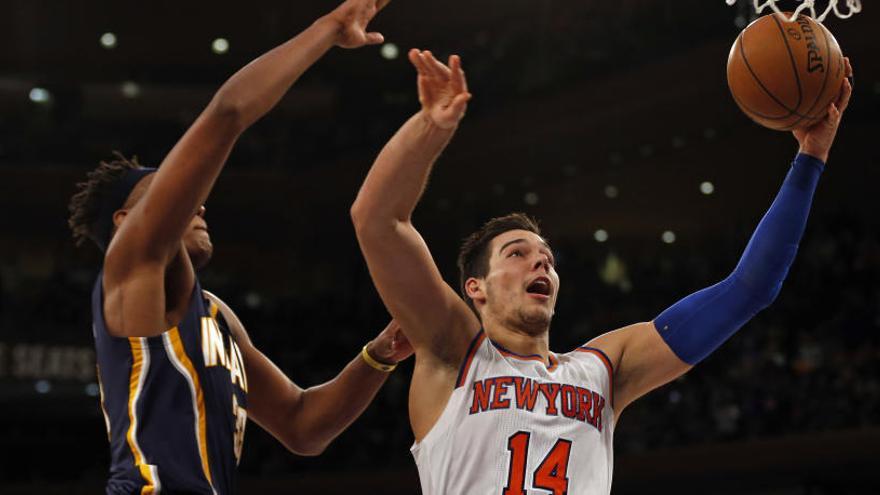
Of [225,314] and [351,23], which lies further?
[225,314]

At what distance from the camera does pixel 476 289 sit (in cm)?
342

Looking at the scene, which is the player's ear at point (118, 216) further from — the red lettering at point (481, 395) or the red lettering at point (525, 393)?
the red lettering at point (525, 393)

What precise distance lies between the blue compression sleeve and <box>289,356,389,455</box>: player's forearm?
3.39 ft

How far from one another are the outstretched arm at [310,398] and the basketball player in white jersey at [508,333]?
408mm

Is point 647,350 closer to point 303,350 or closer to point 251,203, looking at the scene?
point 303,350

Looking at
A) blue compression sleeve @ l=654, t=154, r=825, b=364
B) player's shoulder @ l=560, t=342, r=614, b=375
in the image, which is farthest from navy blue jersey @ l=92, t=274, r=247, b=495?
blue compression sleeve @ l=654, t=154, r=825, b=364

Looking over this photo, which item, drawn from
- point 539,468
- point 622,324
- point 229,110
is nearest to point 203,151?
point 229,110

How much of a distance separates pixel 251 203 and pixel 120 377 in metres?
12.0

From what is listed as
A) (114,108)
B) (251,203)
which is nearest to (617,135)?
(251,203)

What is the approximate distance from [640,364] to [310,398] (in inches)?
44.1

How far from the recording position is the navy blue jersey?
2.66 meters

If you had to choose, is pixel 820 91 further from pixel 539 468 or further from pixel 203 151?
pixel 203 151

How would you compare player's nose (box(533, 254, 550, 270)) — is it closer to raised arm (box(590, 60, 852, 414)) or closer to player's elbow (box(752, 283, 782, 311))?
raised arm (box(590, 60, 852, 414))

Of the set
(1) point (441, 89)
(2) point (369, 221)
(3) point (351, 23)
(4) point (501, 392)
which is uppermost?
(3) point (351, 23)
